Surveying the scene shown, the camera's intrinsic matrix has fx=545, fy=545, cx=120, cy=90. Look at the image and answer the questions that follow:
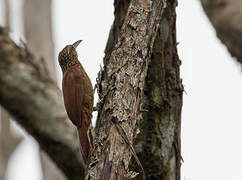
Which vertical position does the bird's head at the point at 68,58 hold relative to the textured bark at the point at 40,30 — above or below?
below

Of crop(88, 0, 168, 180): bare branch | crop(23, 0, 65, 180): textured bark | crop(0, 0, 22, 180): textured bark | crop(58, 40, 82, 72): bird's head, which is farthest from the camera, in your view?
crop(0, 0, 22, 180): textured bark

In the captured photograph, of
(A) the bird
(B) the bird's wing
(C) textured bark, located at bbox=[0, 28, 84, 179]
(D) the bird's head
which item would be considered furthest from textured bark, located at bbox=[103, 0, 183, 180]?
(D) the bird's head

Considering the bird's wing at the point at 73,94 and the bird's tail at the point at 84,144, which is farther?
the bird's wing at the point at 73,94

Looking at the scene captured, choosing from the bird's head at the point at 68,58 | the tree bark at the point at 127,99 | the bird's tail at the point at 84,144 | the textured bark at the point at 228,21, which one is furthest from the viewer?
the bird's head at the point at 68,58

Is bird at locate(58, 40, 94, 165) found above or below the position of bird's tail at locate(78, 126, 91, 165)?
above

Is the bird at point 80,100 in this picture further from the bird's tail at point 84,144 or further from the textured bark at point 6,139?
the textured bark at point 6,139

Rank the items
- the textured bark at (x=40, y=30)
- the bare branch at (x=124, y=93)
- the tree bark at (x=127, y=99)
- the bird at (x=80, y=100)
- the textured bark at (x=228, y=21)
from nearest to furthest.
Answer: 1. the bare branch at (x=124, y=93)
2. the tree bark at (x=127, y=99)
3. the textured bark at (x=228, y=21)
4. the bird at (x=80, y=100)
5. the textured bark at (x=40, y=30)

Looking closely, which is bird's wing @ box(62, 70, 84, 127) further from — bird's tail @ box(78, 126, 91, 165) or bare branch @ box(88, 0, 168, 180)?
bare branch @ box(88, 0, 168, 180)

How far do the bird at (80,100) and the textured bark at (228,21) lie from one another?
4.45ft

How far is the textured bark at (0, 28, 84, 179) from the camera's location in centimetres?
398

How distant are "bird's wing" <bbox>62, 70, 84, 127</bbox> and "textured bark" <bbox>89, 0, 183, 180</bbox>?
1.75 ft

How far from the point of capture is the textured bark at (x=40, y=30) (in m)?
6.49

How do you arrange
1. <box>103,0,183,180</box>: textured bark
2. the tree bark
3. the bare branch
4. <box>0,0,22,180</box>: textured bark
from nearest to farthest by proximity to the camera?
1. the bare branch
2. the tree bark
3. <box>103,0,183,180</box>: textured bark
4. <box>0,0,22,180</box>: textured bark

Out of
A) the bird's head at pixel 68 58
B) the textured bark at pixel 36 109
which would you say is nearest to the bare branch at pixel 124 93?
the textured bark at pixel 36 109
